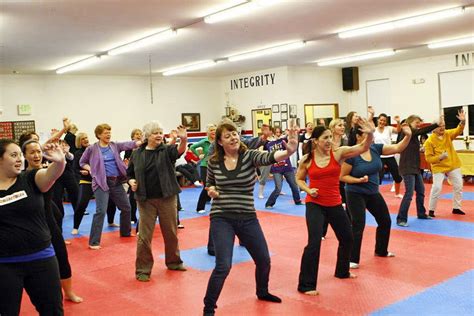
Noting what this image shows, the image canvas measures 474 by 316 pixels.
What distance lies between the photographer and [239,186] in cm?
435

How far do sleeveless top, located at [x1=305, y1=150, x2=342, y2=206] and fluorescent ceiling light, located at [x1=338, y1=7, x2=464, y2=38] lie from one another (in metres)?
6.73

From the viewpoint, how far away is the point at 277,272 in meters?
5.80

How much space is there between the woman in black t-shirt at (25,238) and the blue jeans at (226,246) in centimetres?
128

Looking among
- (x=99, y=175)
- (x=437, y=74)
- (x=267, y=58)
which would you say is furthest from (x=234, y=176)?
(x=437, y=74)

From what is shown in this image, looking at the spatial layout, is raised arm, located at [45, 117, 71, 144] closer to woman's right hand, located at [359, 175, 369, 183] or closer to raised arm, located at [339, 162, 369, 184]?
raised arm, located at [339, 162, 369, 184]

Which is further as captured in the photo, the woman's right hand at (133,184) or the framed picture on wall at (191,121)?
the framed picture on wall at (191,121)

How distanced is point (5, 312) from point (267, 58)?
44.8 feet

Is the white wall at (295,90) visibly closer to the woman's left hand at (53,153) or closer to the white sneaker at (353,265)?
the white sneaker at (353,265)

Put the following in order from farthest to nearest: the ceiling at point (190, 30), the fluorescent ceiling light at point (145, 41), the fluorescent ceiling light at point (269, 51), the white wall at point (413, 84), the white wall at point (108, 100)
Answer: the white wall at point (108, 100) < the white wall at point (413, 84) < the fluorescent ceiling light at point (269, 51) < the fluorescent ceiling light at point (145, 41) < the ceiling at point (190, 30)

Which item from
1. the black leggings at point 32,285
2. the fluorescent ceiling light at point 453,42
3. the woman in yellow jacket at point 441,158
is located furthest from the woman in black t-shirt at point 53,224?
the fluorescent ceiling light at point 453,42

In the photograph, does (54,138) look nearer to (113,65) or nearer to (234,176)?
(234,176)

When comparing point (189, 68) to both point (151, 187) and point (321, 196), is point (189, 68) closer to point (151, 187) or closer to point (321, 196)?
point (151, 187)

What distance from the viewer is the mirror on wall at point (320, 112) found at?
18.7m

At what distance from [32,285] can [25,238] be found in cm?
31
